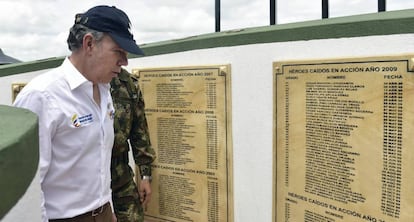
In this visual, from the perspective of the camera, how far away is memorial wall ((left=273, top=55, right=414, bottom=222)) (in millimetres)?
1483

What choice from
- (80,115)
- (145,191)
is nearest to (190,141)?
(145,191)

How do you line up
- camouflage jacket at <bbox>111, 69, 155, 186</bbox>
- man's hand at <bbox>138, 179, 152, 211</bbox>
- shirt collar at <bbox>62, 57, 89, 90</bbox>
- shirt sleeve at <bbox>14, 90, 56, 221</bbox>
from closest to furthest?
shirt sleeve at <bbox>14, 90, 56, 221</bbox> < shirt collar at <bbox>62, 57, 89, 90</bbox> < camouflage jacket at <bbox>111, 69, 155, 186</bbox> < man's hand at <bbox>138, 179, 152, 211</bbox>

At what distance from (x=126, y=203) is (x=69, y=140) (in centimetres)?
89

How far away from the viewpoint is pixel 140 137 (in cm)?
234

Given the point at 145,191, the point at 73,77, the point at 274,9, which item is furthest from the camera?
the point at 274,9

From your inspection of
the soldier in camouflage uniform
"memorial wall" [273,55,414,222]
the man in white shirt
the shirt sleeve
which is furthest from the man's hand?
the shirt sleeve

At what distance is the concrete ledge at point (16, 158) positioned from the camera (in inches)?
25.6

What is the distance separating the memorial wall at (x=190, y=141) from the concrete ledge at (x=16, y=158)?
136 centimetres

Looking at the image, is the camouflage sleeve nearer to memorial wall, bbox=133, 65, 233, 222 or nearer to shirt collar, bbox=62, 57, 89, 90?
memorial wall, bbox=133, 65, 233, 222

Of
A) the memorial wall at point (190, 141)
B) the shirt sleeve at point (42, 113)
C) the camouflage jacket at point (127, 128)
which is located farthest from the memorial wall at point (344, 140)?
the shirt sleeve at point (42, 113)

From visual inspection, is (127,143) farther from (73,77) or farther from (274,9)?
(274,9)

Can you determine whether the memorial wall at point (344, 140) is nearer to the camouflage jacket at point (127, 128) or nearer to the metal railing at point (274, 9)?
the camouflage jacket at point (127, 128)

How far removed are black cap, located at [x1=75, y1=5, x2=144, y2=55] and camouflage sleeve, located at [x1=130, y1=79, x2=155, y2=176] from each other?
2.31ft

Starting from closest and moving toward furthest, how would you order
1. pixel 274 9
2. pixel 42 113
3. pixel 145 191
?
pixel 42 113
pixel 145 191
pixel 274 9
